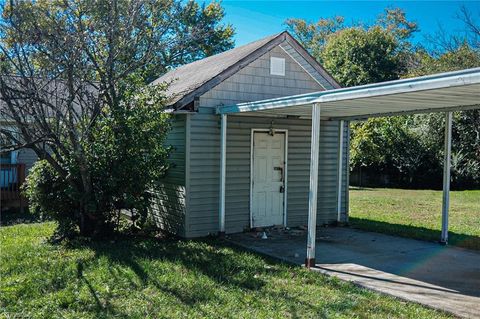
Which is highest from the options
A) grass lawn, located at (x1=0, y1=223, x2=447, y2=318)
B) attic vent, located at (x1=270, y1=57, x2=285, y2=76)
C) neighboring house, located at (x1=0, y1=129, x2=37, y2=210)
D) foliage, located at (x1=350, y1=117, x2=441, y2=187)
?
attic vent, located at (x1=270, y1=57, x2=285, y2=76)

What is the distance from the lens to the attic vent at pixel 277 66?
9.49m

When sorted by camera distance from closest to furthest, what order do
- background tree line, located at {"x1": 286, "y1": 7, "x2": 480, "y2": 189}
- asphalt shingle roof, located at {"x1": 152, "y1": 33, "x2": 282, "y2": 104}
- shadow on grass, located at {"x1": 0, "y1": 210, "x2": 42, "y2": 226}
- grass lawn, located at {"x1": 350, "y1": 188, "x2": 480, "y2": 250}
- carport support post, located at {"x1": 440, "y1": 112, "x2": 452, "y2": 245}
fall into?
1. carport support post, located at {"x1": 440, "y1": 112, "x2": 452, "y2": 245}
2. asphalt shingle roof, located at {"x1": 152, "y1": 33, "x2": 282, "y2": 104}
3. grass lawn, located at {"x1": 350, "y1": 188, "x2": 480, "y2": 250}
4. shadow on grass, located at {"x1": 0, "y1": 210, "x2": 42, "y2": 226}
5. background tree line, located at {"x1": 286, "y1": 7, "x2": 480, "y2": 189}

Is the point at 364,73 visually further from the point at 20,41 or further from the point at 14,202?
the point at 20,41

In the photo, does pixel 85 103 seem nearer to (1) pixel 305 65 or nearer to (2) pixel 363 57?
(1) pixel 305 65

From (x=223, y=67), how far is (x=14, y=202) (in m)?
6.94

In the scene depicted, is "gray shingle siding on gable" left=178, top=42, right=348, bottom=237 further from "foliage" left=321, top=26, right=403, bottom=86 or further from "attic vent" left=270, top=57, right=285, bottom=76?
"foliage" left=321, top=26, right=403, bottom=86

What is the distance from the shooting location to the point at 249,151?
9125 millimetres

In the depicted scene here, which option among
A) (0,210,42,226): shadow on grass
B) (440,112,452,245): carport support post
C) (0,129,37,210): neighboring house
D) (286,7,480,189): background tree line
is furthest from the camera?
(286,7,480,189): background tree line

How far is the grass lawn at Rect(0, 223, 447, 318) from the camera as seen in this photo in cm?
468

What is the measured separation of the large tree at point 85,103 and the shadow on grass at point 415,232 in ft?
16.4

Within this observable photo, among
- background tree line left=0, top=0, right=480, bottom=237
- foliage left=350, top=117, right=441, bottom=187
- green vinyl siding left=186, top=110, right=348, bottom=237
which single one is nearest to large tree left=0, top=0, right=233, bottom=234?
background tree line left=0, top=0, right=480, bottom=237

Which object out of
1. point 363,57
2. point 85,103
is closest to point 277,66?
point 85,103

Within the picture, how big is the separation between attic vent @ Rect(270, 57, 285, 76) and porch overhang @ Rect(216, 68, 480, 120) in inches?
43.6

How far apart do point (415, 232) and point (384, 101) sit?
13.6 feet
